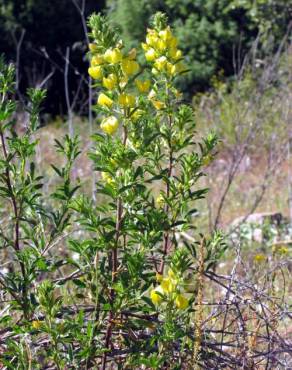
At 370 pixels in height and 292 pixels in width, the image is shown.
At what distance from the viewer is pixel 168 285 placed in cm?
203

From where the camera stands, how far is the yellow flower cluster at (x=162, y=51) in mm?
2273

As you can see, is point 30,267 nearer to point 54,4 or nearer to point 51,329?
point 51,329

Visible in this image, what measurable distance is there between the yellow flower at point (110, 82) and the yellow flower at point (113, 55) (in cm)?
4

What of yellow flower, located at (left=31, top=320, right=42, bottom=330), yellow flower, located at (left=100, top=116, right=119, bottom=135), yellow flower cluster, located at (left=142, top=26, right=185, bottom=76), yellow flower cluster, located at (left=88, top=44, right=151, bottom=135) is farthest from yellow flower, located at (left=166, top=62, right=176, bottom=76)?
yellow flower, located at (left=31, top=320, right=42, bottom=330)

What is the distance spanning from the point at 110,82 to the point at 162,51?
27cm

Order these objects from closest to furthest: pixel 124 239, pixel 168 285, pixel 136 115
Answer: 1. pixel 168 285
2. pixel 136 115
3. pixel 124 239

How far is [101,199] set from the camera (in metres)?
6.69

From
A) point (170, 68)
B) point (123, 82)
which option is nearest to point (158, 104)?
point (170, 68)

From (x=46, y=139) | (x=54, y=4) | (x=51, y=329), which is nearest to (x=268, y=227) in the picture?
(x=51, y=329)

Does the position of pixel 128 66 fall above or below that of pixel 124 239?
above

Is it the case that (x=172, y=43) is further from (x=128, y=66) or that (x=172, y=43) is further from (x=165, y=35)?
(x=128, y=66)

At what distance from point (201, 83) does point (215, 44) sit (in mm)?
666

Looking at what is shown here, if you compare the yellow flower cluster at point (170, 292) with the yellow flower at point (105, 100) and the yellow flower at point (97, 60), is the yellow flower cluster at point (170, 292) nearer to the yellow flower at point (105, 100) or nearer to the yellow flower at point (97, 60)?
the yellow flower at point (105, 100)

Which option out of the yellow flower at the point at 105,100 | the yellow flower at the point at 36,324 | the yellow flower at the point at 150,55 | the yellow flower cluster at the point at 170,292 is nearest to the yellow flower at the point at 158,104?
the yellow flower at the point at 150,55
